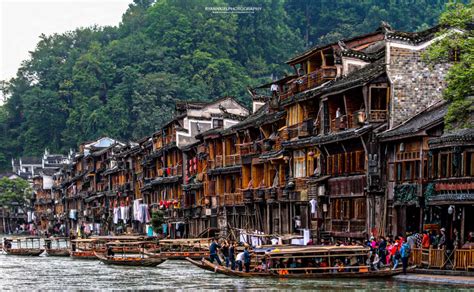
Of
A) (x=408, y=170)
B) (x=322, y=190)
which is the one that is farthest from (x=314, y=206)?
(x=408, y=170)

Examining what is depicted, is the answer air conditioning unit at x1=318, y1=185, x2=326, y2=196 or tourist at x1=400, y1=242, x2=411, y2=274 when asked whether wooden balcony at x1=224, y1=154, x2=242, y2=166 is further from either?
tourist at x1=400, y1=242, x2=411, y2=274

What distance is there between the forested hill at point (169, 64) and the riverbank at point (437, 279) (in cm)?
11648

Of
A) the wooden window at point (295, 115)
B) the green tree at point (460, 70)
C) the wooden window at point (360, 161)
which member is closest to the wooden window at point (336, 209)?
the wooden window at point (360, 161)

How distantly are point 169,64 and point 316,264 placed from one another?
132825 millimetres

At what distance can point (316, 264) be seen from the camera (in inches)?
1845

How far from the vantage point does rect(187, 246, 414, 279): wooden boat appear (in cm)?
4472

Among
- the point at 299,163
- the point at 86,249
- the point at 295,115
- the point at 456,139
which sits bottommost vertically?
the point at 86,249

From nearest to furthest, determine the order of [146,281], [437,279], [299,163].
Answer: [437,279]
[146,281]
[299,163]

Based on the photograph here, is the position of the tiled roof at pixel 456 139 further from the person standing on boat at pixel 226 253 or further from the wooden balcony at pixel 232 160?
the wooden balcony at pixel 232 160

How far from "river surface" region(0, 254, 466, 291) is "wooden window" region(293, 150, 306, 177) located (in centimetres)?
1034

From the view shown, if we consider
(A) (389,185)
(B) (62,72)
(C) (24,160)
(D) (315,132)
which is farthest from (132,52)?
(A) (389,185)

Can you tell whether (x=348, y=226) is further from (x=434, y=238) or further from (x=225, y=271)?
(x=225, y=271)

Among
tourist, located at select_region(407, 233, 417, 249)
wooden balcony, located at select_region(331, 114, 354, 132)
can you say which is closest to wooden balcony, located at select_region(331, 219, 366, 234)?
wooden balcony, located at select_region(331, 114, 354, 132)

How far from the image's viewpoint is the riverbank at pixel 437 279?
3966 cm
